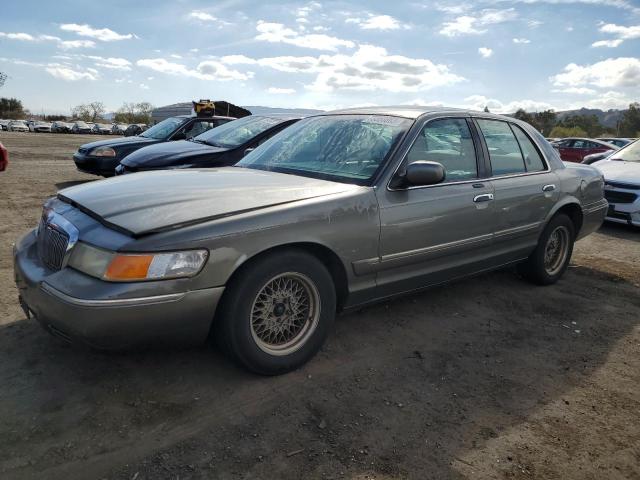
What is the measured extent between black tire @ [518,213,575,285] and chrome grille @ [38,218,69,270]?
390 cm

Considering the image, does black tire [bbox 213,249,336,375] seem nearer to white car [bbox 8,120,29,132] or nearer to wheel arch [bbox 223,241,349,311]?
wheel arch [bbox 223,241,349,311]

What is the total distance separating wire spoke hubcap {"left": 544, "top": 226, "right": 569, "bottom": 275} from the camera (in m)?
4.84

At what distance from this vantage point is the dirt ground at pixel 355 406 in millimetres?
2242

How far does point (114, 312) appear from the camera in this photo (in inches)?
92.4

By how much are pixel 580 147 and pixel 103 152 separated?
16411mm

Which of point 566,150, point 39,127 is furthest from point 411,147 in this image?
point 39,127

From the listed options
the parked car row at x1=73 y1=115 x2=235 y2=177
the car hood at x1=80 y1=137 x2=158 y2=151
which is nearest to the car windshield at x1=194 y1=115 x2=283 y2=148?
the parked car row at x1=73 y1=115 x2=235 y2=177

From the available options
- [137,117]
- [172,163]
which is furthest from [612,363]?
[137,117]

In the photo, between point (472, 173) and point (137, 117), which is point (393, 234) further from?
point (137, 117)

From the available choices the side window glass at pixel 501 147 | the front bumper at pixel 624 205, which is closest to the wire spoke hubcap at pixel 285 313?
the side window glass at pixel 501 147

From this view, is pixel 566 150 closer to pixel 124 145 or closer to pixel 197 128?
pixel 197 128

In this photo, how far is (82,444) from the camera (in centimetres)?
229

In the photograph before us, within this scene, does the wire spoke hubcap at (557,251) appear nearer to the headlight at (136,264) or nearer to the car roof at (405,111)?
the car roof at (405,111)

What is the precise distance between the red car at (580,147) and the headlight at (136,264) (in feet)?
59.5
